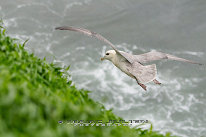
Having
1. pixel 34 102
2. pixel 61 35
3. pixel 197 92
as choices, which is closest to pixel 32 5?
pixel 61 35

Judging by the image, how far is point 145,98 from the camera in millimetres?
15367

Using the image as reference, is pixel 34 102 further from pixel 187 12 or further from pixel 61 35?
pixel 187 12

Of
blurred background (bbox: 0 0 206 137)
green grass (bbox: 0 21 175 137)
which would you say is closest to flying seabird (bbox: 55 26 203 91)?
green grass (bbox: 0 21 175 137)

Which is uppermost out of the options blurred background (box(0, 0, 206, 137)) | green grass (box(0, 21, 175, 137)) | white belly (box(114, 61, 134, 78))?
blurred background (box(0, 0, 206, 137))

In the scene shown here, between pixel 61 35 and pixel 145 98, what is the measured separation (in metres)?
5.11

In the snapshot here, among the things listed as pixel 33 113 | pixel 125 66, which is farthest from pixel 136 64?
pixel 33 113

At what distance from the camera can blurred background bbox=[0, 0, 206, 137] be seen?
14.8m

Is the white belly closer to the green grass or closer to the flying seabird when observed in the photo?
the flying seabird

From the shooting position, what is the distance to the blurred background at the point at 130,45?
14.8 metres

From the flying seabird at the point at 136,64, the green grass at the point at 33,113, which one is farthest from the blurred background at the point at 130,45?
the green grass at the point at 33,113

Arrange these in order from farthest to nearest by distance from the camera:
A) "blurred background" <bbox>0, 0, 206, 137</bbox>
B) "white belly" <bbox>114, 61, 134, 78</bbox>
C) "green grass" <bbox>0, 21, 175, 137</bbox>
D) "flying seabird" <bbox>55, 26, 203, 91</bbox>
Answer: "blurred background" <bbox>0, 0, 206, 137</bbox>, "white belly" <bbox>114, 61, 134, 78</bbox>, "flying seabird" <bbox>55, 26, 203, 91</bbox>, "green grass" <bbox>0, 21, 175, 137</bbox>

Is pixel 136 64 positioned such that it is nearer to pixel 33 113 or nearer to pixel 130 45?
pixel 33 113

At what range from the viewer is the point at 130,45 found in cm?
1756

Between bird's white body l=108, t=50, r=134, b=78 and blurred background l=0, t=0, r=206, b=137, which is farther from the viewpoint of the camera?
blurred background l=0, t=0, r=206, b=137
